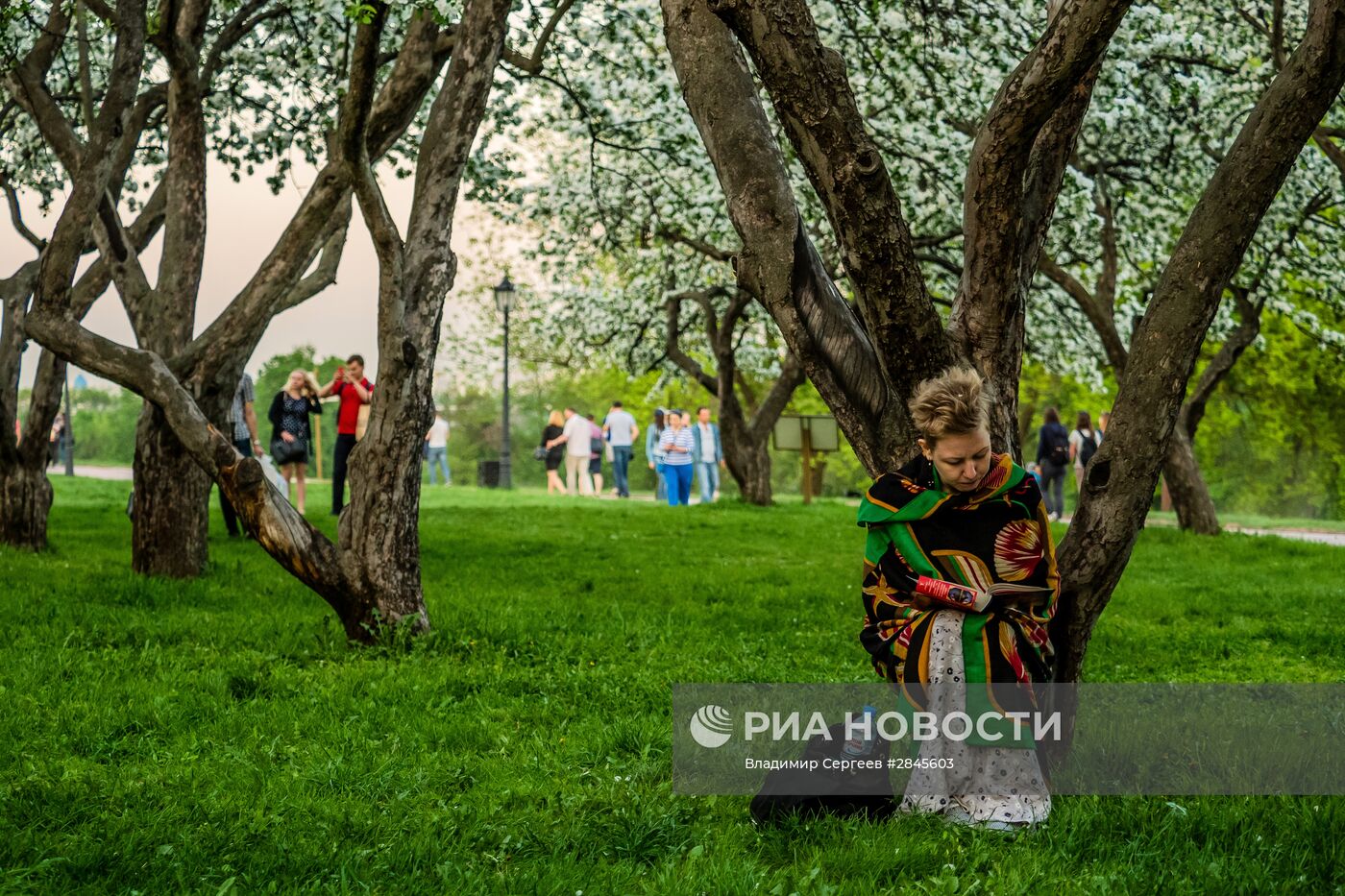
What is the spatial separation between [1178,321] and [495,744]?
334cm

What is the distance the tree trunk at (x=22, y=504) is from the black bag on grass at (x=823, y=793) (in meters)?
9.30

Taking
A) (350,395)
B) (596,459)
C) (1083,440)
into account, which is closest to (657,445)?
(1083,440)

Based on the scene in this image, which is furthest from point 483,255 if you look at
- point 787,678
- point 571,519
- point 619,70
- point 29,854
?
point 29,854

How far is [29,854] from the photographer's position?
3.86 metres

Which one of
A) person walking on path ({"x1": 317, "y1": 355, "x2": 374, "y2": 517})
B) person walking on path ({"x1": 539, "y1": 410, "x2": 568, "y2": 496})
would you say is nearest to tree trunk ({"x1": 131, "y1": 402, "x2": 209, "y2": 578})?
person walking on path ({"x1": 317, "y1": 355, "x2": 374, "y2": 517})

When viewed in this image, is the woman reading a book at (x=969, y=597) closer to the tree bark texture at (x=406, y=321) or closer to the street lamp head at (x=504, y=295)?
the tree bark texture at (x=406, y=321)

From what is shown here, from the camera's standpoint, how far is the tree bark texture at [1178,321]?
177 inches

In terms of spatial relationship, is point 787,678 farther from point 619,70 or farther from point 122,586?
point 619,70

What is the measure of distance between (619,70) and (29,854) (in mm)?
11097

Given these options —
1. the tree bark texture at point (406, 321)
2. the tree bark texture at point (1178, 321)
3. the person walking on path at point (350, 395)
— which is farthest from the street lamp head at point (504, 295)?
the tree bark texture at point (1178, 321)

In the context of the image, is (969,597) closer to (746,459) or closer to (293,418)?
(293,418)

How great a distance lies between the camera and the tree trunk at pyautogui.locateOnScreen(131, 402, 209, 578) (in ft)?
30.9

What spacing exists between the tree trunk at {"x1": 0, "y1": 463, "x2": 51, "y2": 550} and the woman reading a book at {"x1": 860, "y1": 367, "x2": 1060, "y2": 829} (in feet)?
31.3

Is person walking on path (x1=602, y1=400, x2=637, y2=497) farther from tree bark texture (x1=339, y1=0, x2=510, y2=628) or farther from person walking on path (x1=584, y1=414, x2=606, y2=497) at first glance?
tree bark texture (x1=339, y1=0, x2=510, y2=628)
